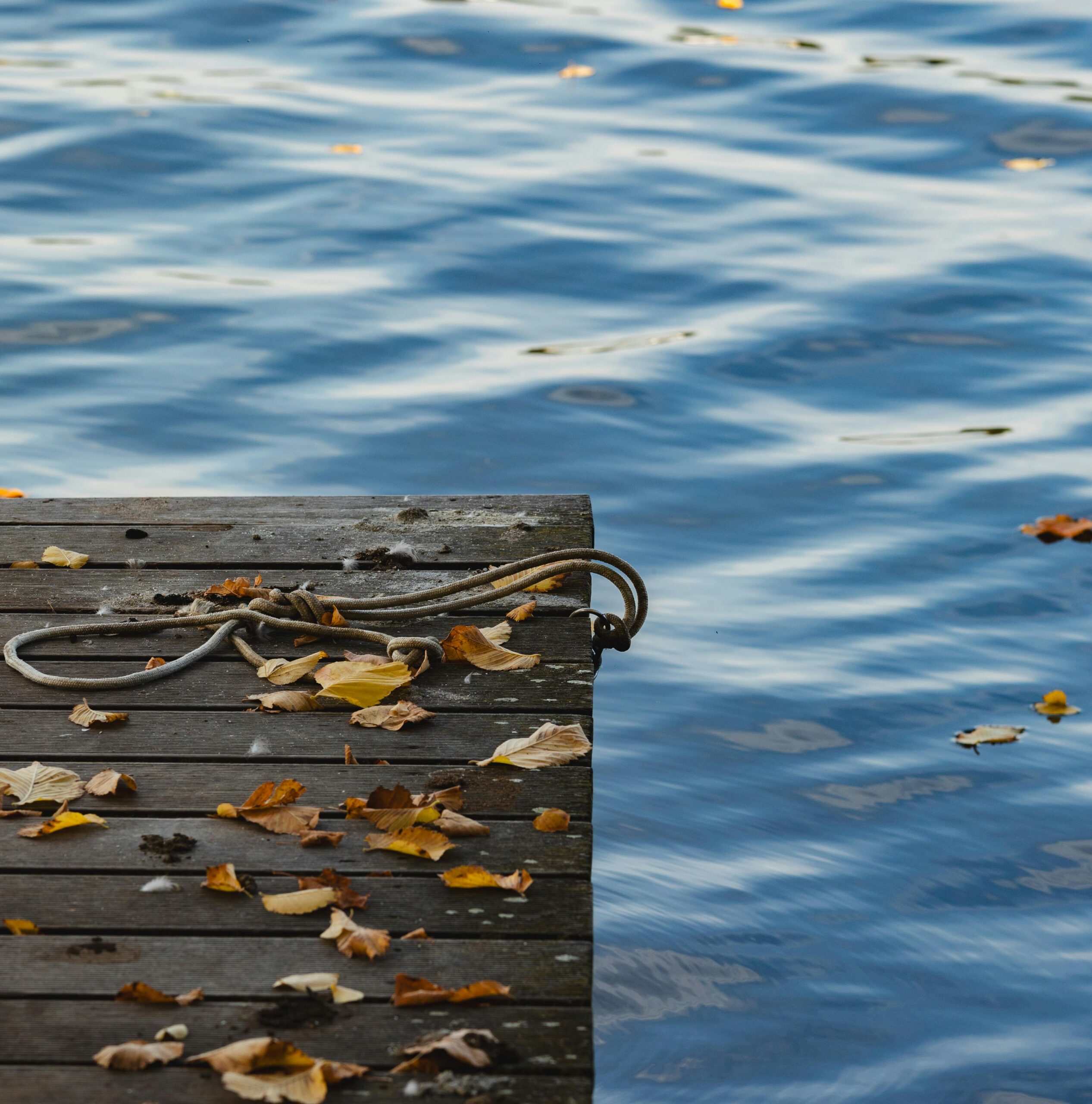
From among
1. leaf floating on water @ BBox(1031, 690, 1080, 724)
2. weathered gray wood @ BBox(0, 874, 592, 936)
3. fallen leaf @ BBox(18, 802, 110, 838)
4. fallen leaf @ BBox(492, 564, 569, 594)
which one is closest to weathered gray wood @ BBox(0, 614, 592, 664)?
fallen leaf @ BBox(492, 564, 569, 594)

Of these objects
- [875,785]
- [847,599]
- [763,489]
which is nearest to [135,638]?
[875,785]

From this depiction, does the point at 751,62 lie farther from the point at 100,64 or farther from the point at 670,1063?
the point at 670,1063

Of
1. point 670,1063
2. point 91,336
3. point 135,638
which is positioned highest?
point 135,638

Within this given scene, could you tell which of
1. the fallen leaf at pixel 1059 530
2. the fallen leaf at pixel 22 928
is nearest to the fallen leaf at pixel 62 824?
the fallen leaf at pixel 22 928

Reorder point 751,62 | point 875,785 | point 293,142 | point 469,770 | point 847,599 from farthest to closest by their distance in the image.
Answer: point 751,62 → point 293,142 → point 847,599 → point 875,785 → point 469,770

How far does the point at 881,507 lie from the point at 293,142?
22.4 feet

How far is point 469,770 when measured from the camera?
296cm

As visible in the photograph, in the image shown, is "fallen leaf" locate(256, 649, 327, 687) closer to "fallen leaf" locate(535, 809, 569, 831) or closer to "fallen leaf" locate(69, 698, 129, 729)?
"fallen leaf" locate(69, 698, 129, 729)

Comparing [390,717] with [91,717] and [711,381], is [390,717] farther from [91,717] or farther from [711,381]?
[711,381]

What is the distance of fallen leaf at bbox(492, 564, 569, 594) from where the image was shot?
373 centimetres

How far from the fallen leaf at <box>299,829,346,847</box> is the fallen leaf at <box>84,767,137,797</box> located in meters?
0.40

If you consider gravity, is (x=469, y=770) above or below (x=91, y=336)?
above

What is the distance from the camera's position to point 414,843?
2.66 metres

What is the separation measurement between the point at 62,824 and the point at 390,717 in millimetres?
688
